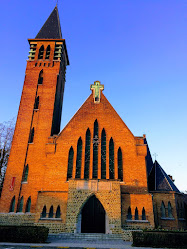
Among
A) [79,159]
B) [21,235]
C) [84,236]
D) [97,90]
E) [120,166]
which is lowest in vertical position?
[84,236]

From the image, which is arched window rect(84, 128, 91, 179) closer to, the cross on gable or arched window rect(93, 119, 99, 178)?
arched window rect(93, 119, 99, 178)

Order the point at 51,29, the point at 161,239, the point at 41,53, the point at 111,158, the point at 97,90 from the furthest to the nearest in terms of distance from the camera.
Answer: the point at 51,29, the point at 41,53, the point at 97,90, the point at 111,158, the point at 161,239

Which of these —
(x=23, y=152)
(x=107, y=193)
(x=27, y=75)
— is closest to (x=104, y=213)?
(x=107, y=193)

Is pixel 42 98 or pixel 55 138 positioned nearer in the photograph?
pixel 55 138

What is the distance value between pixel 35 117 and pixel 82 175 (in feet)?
31.1

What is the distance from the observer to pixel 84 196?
62.5 feet

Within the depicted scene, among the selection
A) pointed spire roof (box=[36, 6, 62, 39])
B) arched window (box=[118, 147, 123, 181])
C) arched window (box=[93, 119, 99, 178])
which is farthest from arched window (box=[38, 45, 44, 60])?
arched window (box=[118, 147, 123, 181])

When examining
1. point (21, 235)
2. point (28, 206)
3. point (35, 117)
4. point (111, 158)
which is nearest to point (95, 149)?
point (111, 158)

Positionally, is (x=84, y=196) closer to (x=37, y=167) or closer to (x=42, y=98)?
(x=37, y=167)

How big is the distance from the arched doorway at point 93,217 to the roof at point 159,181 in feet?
21.9

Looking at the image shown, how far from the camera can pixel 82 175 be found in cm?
2161

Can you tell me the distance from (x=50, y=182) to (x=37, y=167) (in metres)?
2.53

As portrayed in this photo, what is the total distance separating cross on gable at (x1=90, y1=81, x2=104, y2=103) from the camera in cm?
2570

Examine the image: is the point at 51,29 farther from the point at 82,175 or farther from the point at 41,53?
the point at 82,175
